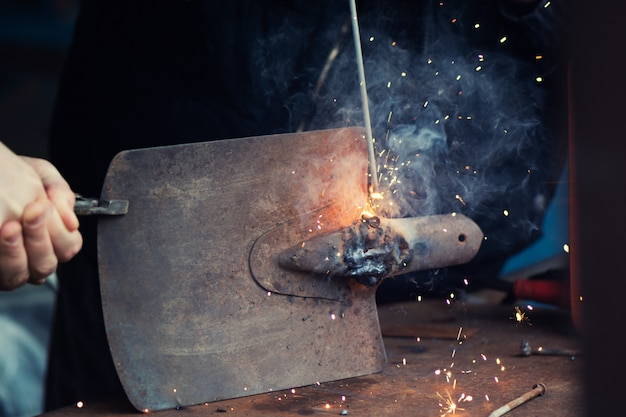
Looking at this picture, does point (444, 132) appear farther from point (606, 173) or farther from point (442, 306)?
point (606, 173)

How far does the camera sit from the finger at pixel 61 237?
1293 mm

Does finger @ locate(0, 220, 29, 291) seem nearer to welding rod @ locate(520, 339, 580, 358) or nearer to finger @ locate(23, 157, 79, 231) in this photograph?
finger @ locate(23, 157, 79, 231)

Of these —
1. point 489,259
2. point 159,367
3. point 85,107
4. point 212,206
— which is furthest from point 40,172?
point 489,259

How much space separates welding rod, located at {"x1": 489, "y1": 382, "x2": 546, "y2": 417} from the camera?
132 cm

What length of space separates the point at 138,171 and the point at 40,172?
0.65 feet

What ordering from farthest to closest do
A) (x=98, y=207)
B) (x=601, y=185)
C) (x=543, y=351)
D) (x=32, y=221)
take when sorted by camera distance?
(x=543, y=351) < (x=98, y=207) < (x=32, y=221) < (x=601, y=185)

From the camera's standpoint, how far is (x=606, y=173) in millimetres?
398

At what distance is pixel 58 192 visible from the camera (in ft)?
4.39

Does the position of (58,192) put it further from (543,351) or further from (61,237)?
(543,351)

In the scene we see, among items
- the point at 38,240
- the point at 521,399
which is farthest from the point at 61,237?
the point at 521,399

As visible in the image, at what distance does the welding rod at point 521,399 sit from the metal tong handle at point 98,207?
81cm

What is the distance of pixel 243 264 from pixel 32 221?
459 mm

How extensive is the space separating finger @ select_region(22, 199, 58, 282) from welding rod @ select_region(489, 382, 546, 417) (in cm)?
84

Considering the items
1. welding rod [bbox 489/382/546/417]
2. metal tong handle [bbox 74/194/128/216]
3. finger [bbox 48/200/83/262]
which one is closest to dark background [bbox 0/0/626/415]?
welding rod [bbox 489/382/546/417]
